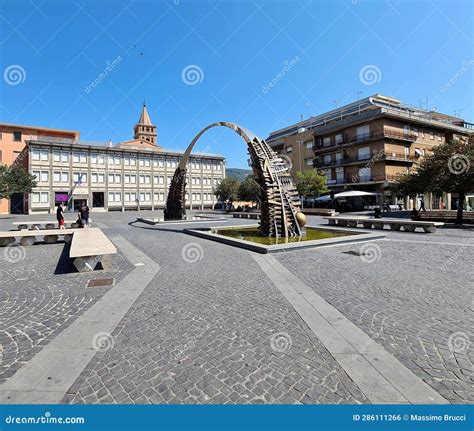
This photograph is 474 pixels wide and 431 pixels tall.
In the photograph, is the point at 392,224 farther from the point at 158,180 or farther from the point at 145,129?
the point at 145,129

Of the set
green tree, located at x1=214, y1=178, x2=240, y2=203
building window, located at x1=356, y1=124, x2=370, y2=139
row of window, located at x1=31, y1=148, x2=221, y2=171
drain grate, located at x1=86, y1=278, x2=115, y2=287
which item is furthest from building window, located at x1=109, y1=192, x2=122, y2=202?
drain grate, located at x1=86, y1=278, x2=115, y2=287

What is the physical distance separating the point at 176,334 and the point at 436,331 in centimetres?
351

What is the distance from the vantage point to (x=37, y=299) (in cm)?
504

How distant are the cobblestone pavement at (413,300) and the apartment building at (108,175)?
49912 mm

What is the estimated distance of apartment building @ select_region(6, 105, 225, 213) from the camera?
157 ft

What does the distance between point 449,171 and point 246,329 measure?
18.9 m

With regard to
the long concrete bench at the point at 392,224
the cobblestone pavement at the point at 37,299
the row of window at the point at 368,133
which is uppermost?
the row of window at the point at 368,133

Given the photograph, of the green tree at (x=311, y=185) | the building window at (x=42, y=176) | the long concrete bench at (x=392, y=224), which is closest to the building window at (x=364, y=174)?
the green tree at (x=311, y=185)

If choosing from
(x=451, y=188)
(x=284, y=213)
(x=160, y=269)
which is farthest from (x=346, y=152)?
(x=160, y=269)

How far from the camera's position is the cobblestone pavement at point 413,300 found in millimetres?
2945

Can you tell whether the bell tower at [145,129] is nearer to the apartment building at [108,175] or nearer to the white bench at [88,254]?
the apartment building at [108,175]

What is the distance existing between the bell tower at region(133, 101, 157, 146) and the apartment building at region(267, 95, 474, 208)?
45.8 metres

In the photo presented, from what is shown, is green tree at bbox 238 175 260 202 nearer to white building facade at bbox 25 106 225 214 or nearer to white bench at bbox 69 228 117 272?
white building facade at bbox 25 106 225 214
